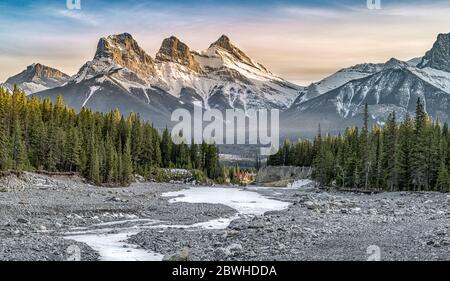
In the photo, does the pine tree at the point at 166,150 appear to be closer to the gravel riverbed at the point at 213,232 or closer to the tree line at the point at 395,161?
the tree line at the point at 395,161

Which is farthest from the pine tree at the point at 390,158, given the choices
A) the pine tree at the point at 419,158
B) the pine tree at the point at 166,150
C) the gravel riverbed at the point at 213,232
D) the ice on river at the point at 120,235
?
the pine tree at the point at 166,150

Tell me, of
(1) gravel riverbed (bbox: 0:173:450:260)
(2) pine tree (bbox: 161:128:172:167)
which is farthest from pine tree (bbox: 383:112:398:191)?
(2) pine tree (bbox: 161:128:172:167)

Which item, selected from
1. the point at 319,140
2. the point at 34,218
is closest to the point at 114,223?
the point at 34,218

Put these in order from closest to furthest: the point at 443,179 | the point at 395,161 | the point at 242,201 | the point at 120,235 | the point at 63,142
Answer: the point at 120,235
the point at 242,201
the point at 443,179
the point at 395,161
the point at 63,142

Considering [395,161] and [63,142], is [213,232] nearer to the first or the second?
[395,161]

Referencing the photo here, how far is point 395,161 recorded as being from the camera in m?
82.7

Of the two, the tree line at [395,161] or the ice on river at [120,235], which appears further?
the tree line at [395,161]

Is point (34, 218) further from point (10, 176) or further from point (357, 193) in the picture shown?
point (357, 193)

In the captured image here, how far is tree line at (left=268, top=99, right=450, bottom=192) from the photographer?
80312 millimetres

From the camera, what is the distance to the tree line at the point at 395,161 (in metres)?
80.3

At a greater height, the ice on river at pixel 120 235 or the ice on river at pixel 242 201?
the ice on river at pixel 120 235

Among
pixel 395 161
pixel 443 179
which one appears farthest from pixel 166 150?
pixel 443 179

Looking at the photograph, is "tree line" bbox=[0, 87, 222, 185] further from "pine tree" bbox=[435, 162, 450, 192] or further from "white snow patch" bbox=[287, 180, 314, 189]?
"pine tree" bbox=[435, 162, 450, 192]

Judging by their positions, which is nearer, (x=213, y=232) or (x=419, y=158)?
(x=213, y=232)
